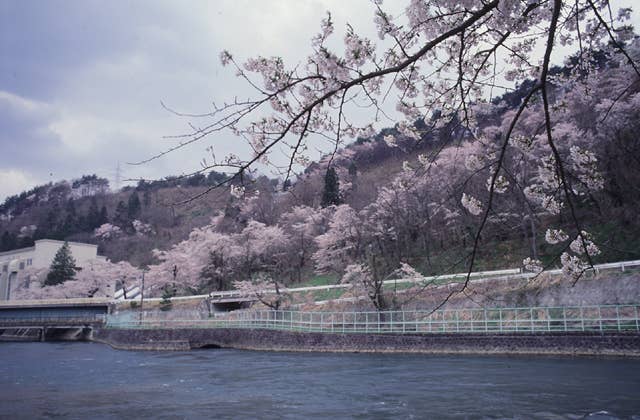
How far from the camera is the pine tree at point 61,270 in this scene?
56.0 meters

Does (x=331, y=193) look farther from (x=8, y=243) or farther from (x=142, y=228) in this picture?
(x=8, y=243)

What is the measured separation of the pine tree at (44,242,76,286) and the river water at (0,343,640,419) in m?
39.9

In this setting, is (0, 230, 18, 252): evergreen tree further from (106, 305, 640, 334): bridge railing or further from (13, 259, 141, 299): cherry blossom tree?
(106, 305, 640, 334): bridge railing

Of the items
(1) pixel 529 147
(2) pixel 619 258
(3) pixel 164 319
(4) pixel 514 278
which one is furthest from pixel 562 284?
(3) pixel 164 319

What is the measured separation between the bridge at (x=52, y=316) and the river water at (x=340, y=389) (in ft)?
88.7

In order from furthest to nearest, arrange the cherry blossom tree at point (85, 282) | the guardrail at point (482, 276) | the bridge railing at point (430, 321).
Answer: the cherry blossom tree at point (85, 282) < the guardrail at point (482, 276) < the bridge railing at point (430, 321)

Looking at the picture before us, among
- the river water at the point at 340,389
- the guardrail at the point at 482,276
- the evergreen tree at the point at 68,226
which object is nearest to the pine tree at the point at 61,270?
the guardrail at the point at 482,276

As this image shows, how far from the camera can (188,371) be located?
1833 centimetres

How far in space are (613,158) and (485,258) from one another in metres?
9.65

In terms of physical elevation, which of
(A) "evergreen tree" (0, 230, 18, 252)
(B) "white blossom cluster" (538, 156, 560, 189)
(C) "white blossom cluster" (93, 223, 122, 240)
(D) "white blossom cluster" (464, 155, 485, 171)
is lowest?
(B) "white blossom cluster" (538, 156, 560, 189)

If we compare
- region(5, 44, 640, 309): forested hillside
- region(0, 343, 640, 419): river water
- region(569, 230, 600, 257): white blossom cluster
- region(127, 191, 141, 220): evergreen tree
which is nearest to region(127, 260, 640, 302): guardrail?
region(5, 44, 640, 309): forested hillside

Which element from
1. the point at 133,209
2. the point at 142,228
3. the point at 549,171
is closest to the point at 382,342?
the point at 549,171

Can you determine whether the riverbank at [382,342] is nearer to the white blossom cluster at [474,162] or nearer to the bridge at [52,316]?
the bridge at [52,316]

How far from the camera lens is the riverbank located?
1705 cm
